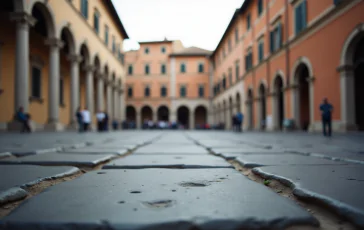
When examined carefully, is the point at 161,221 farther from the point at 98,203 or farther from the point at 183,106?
the point at 183,106

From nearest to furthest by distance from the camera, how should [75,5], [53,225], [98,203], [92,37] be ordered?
[53,225] → [98,203] → [75,5] → [92,37]

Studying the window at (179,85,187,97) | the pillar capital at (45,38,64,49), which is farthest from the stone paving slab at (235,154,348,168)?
the window at (179,85,187,97)

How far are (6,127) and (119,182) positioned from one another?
13.7 m

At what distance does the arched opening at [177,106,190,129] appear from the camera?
45.2 meters

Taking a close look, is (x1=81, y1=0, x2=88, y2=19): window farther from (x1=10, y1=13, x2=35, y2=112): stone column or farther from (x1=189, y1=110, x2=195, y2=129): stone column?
(x1=189, y1=110, x2=195, y2=129): stone column

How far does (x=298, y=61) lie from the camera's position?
1480cm

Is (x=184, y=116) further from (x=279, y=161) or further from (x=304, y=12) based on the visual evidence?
(x=279, y=161)

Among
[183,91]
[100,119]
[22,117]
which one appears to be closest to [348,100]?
[100,119]

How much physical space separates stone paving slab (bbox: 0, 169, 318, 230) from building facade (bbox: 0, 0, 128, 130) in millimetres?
11745

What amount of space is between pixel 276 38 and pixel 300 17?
3179 mm

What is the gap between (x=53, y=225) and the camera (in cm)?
73

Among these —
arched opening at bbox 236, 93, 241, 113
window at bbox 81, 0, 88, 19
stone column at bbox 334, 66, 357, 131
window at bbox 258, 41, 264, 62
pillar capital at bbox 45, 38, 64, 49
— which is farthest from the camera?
arched opening at bbox 236, 93, 241, 113

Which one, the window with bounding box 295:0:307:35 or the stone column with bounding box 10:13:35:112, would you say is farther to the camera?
the window with bounding box 295:0:307:35

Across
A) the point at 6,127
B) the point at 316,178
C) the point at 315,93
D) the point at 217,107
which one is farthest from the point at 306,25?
the point at 217,107
